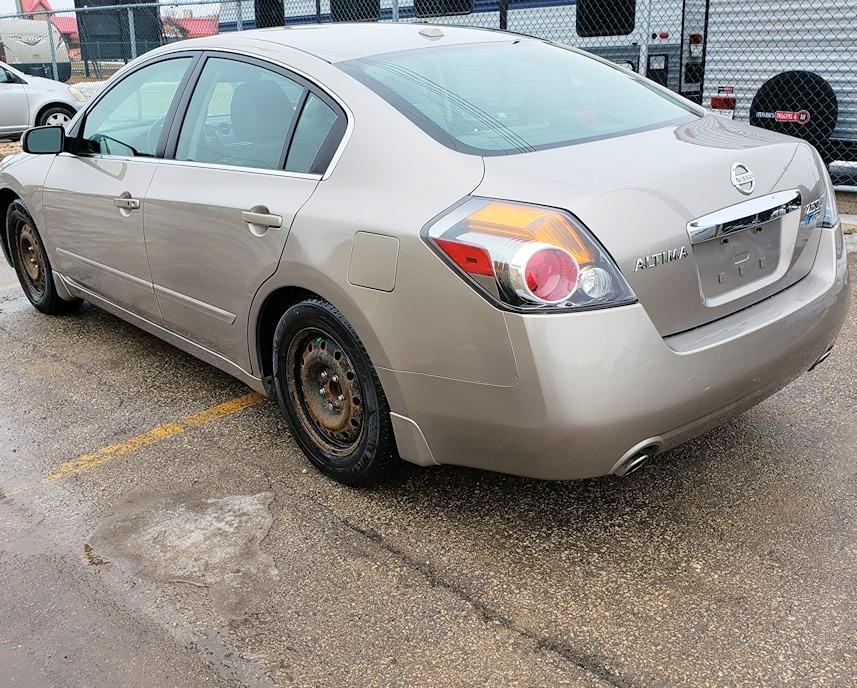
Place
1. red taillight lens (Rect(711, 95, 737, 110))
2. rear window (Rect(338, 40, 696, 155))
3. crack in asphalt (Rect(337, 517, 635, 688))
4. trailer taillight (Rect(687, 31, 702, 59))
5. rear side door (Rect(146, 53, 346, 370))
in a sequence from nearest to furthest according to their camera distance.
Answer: crack in asphalt (Rect(337, 517, 635, 688)) → rear window (Rect(338, 40, 696, 155)) → rear side door (Rect(146, 53, 346, 370)) → red taillight lens (Rect(711, 95, 737, 110)) → trailer taillight (Rect(687, 31, 702, 59))

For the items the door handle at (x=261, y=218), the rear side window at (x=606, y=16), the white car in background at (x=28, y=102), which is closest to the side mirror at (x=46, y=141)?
the door handle at (x=261, y=218)

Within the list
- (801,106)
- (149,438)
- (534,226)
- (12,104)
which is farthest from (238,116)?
(12,104)

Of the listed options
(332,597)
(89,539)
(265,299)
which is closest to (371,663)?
(332,597)

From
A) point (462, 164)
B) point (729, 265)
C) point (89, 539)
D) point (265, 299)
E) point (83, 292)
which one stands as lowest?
point (89, 539)

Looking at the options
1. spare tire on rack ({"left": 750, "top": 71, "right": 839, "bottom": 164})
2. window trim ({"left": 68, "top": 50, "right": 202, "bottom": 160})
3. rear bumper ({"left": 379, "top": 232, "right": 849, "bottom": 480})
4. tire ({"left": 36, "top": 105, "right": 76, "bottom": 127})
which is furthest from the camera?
tire ({"left": 36, "top": 105, "right": 76, "bottom": 127})

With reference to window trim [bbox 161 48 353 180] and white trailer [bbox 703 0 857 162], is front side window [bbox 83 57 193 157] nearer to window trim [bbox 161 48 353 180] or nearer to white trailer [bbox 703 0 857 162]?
window trim [bbox 161 48 353 180]

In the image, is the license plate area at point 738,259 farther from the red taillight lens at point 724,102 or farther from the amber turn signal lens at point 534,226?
the red taillight lens at point 724,102

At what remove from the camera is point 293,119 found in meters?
3.25

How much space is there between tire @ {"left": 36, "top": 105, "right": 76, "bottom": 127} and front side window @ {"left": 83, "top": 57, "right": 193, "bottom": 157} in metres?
11.1

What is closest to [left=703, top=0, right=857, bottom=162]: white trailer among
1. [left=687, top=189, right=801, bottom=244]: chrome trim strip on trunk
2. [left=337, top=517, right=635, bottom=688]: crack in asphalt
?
[left=687, top=189, right=801, bottom=244]: chrome trim strip on trunk

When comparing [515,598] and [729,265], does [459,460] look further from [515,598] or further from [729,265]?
[729,265]

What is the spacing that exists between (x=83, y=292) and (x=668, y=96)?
311 cm

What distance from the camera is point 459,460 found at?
9.02 feet

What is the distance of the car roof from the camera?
11.0 feet
